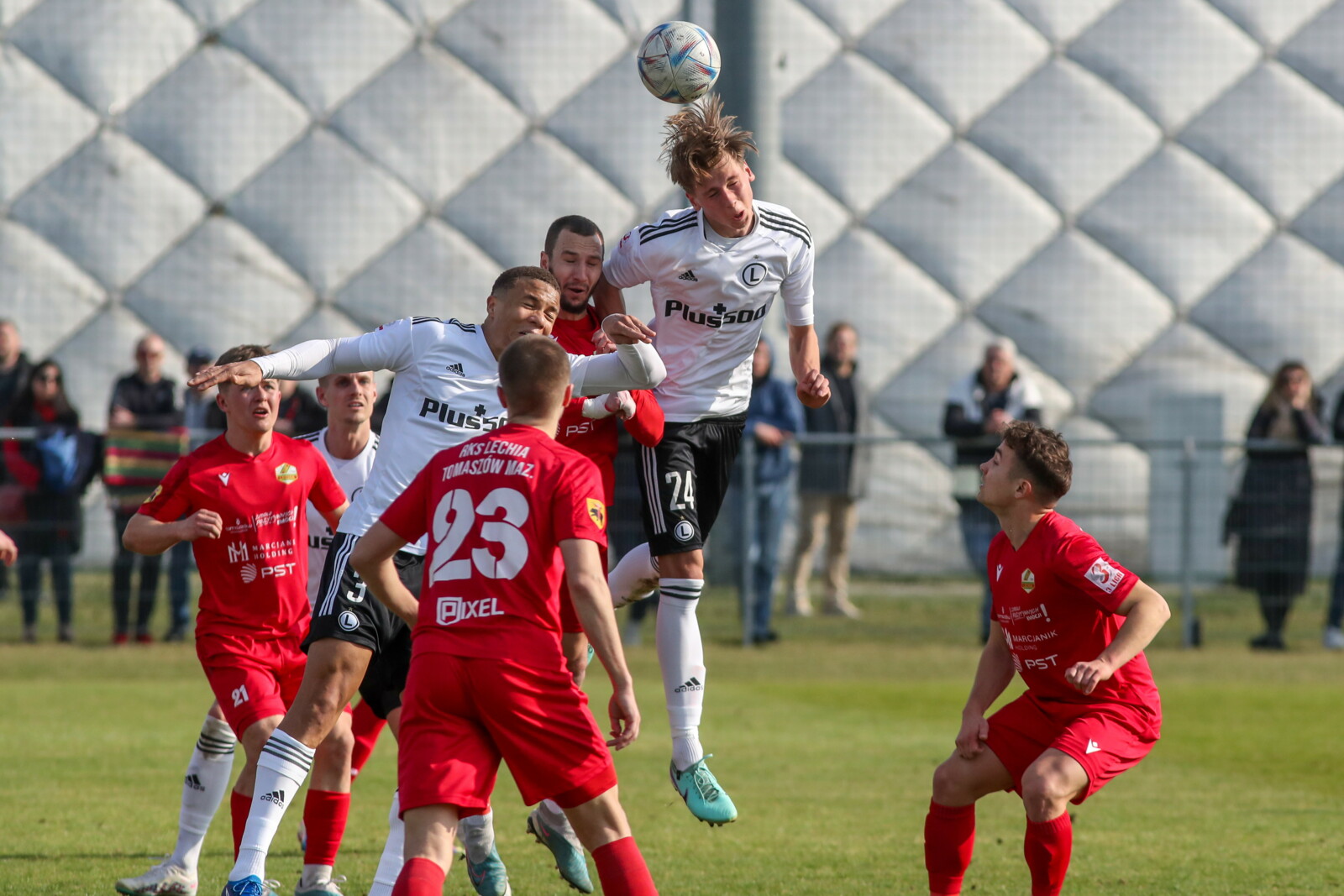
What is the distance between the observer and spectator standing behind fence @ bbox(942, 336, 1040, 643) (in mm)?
12844

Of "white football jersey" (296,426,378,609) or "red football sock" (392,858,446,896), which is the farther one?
"white football jersey" (296,426,378,609)

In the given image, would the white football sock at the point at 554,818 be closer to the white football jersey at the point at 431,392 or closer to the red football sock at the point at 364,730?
the red football sock at the point at 364,730

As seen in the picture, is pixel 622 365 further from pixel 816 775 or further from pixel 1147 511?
pixel 1147 511

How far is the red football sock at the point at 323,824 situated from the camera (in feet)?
18.2

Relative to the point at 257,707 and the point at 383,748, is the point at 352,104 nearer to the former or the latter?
the point at 383,748

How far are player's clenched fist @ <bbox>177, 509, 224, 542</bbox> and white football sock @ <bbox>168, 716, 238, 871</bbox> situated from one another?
726mm

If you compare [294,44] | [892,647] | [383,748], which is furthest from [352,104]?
[383,748]

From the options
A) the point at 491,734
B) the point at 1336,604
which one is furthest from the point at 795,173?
the point at 491,734

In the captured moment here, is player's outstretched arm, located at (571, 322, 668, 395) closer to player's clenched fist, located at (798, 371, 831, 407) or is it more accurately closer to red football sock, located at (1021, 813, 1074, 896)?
player's clenched fist, located at (798, 371, 831, 407)

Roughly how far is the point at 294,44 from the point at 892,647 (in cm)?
951

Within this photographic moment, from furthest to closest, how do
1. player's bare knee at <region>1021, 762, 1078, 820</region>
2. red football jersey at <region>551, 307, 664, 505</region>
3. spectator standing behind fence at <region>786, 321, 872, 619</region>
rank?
spectator standing behind fence at <region>786, 321, 872, 619</region> → red football jersey at <region>551, 307, 664, 505</region> → player's bare knee at <region>1021, 762, 1078, 820</region>

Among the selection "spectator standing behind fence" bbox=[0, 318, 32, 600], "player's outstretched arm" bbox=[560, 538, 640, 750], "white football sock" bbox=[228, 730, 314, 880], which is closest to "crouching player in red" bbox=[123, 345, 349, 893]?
"white football sock" bbox=[228, 730, 314, 880]

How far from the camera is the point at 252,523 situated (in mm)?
6023

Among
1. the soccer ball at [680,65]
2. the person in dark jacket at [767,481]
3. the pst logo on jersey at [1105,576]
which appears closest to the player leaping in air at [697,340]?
the soccer ball at [680,65]
